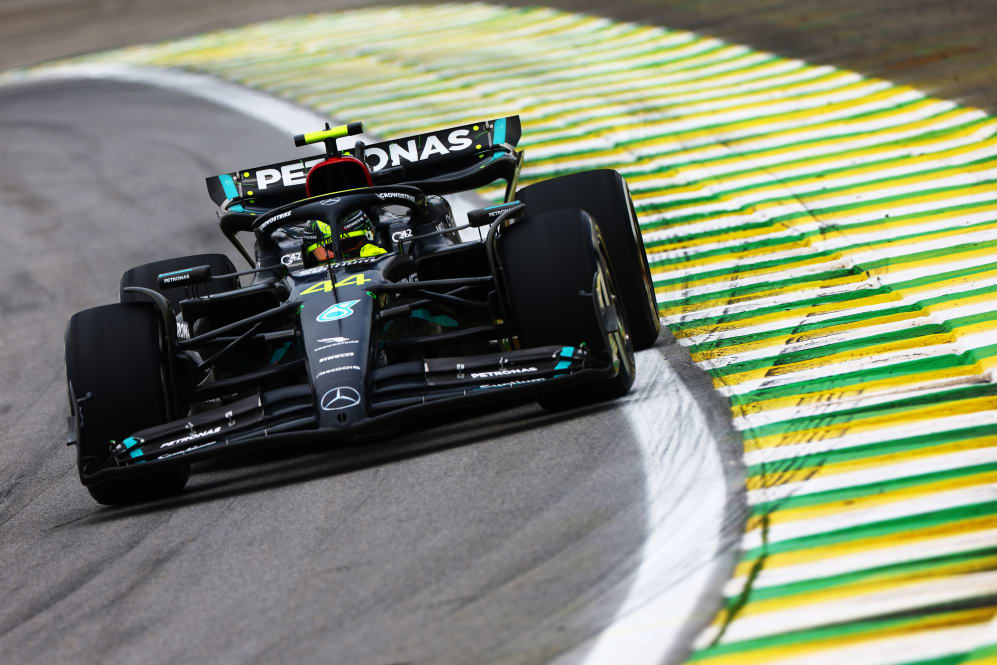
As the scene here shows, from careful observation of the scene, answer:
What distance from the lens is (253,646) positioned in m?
5.17

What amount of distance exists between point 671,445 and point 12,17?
28.1m

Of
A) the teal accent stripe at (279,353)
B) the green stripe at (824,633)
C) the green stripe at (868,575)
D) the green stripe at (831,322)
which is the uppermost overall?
the green stripe at (824,633)

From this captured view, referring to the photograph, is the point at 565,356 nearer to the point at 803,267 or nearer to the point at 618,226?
the point at 618,226

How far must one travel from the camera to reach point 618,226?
8.59 meters

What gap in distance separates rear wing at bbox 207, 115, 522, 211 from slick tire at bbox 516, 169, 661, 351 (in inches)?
46.3

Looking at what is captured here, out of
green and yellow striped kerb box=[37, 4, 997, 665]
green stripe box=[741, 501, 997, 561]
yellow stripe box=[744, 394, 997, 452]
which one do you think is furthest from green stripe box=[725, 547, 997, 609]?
yellow stripe box=[744, 394, 997, 452]

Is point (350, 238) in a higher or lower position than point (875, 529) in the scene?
higher

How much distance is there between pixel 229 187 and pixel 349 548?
4544 mm

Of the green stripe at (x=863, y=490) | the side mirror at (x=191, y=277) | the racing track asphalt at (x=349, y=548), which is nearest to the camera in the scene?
the racing track asphalt at (x=349, y=548)

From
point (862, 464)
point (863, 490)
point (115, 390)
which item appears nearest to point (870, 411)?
point (862, 464)

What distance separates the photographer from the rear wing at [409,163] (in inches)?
389

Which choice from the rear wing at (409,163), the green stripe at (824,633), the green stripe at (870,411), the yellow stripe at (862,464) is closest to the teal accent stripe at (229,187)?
the rear wing at (409,163)

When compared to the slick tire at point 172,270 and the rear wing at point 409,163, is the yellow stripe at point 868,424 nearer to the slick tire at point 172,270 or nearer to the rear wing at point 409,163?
the rear wing at point 409,163

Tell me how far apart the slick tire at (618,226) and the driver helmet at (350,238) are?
3.29ft
